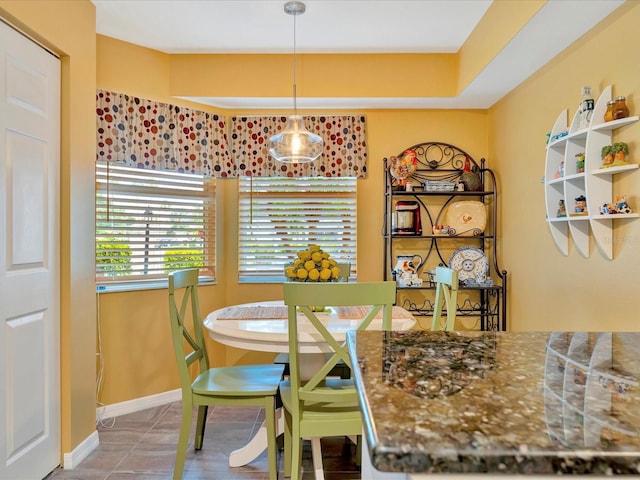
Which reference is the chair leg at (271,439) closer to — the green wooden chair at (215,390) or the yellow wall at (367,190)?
the green wooden chair at (215,390)

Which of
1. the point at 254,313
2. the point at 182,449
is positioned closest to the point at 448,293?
the point at 254,313

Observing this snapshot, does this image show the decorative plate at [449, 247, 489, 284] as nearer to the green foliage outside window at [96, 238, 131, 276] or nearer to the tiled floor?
the tiled floor

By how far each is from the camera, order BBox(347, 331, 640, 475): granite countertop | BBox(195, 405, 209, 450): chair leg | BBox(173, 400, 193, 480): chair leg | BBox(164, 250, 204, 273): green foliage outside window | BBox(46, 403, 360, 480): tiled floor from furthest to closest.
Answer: BBox(164, 250, 204, 273): green foliage outside window, BBox(195, 405, 209, 450): chair leg, BBox(46, 403, 360, 480): tiled floor, BBox(173, 400, 193, 480): chair leg, BBox(347, 331, 640, 475): granite countertop

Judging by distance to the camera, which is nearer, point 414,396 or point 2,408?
point 414,396

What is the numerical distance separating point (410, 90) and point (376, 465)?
3042 mm

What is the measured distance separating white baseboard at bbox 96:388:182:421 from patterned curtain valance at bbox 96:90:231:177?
168 centimetres

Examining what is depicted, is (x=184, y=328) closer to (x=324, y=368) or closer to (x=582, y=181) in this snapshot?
(x=324, y=368)

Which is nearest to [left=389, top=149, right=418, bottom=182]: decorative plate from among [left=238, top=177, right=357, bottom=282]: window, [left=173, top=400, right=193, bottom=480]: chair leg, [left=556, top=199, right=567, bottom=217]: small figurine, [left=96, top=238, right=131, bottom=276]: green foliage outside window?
[left=238, top=177, right=357, bottom=282]: window

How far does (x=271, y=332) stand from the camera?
1.93m

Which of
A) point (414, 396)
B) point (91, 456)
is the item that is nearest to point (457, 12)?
point (414, 396)

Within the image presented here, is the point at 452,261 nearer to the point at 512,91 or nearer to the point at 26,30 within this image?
the point at 512,91

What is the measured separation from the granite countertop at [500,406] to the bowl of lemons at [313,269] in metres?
1.21

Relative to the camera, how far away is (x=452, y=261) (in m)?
3.21

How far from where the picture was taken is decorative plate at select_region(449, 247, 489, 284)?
10.4ft
